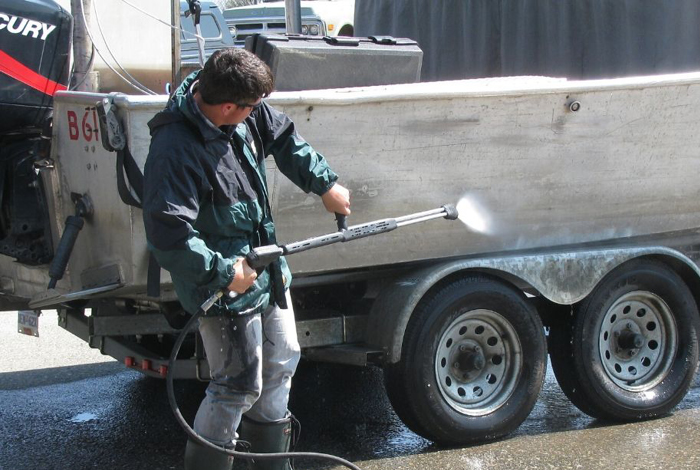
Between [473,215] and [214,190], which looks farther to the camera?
[473,215]

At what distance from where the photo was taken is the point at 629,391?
16.9 ft

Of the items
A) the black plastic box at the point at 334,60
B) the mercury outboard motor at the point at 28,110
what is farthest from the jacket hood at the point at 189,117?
the black plastic box at the point at 334,60

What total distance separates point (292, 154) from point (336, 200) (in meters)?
0.24

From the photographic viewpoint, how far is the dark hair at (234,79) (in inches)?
129

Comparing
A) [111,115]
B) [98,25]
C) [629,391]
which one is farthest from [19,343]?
[629,391]

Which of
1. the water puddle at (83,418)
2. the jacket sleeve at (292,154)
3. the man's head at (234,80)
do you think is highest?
the man's head at (234,80)

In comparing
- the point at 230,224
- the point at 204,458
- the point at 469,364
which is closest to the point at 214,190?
the point at 230,224

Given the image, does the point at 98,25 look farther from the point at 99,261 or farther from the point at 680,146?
the point at 680,146

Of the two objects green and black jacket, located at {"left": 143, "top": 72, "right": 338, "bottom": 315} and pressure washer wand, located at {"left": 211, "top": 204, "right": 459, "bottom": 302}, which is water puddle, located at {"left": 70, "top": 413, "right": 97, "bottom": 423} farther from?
pressure washer wand, located at {"left": 211, "top": 204, "right": 459, "bottom": 302}

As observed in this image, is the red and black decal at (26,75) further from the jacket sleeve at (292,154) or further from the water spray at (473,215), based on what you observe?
the water spray at (473,215)

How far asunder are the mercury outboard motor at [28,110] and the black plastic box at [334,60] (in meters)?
0.95

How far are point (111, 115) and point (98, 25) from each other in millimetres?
1742

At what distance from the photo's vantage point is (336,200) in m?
3.79

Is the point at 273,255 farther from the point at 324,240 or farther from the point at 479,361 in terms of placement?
the point at 479,361
